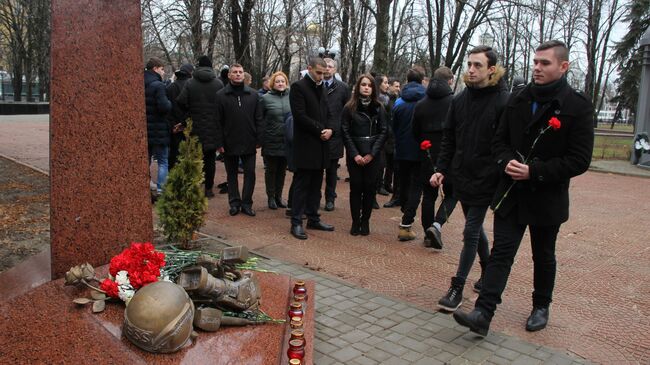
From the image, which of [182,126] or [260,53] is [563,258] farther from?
[260,53]

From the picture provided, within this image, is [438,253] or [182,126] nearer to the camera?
[438,253]

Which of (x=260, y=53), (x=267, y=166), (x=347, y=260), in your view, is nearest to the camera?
(x=347, y=260)

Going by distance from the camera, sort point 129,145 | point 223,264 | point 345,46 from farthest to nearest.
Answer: point 345,46
point 129,145
point 223,264

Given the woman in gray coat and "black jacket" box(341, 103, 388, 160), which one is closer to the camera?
"black jacket" box(341, 103, 388, 160)

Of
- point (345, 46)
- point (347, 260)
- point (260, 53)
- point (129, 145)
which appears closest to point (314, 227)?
point (347, 260)

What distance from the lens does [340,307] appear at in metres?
4.61

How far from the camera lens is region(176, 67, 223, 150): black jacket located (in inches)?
340

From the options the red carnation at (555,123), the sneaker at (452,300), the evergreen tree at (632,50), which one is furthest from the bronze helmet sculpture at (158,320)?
the evergreen tree at (632,50)

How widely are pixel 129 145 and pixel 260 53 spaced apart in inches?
795

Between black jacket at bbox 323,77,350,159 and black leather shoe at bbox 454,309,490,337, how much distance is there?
397 centimetres

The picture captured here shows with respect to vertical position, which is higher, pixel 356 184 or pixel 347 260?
pixel 356 184

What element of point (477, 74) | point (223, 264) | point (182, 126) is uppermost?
point (477, 74)

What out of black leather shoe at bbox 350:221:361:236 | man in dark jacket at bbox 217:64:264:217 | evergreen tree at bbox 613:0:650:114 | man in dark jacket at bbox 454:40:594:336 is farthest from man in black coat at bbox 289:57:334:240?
evergreen tree at bbox 613:0:650:114

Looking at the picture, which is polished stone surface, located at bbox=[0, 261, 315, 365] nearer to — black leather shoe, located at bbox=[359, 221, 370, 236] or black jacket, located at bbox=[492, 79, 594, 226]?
black jacket, located at bbox=[492, 79, 594, 226]
